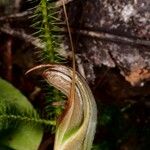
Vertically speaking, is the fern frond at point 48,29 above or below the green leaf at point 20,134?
above

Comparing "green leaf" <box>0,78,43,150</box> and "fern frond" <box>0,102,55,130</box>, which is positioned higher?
"fern frond" <box>0,102,55,130</box>

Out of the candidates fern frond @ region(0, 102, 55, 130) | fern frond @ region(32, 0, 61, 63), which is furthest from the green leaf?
fern frond @ region(32, 0, 61, 63)

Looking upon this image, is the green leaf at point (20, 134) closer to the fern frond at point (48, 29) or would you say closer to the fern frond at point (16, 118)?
the fern frond at point (16, 118)

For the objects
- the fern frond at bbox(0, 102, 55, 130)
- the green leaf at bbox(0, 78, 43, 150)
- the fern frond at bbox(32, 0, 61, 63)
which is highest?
the fern frond at bbox(32, 0, 61, 63)

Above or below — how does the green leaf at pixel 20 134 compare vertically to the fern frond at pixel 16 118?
below

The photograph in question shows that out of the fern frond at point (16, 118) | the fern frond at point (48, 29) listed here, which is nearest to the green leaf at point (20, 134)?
the fern frond at point (16, 118)

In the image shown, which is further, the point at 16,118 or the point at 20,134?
the point at 20,134

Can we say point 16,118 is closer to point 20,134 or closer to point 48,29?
point 20,134

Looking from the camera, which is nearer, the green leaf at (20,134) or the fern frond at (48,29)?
the fern frond at (48,29)

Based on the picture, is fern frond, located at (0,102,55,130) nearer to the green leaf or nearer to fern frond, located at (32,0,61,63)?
the green leaf

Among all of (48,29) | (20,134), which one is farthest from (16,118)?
(48,29)

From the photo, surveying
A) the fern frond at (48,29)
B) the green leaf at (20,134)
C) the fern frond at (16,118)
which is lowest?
the green leaf at (20,134)
